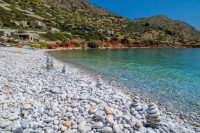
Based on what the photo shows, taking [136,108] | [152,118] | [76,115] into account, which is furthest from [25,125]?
[136,108]

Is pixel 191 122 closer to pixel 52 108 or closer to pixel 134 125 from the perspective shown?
pixel 134 125

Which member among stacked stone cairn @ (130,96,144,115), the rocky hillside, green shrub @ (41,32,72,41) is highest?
the rocky hillside

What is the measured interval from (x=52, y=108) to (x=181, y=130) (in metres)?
4.60

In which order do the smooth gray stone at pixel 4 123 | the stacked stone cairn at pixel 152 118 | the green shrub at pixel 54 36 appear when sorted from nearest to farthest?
the smooth gray stone at pixel 4 123 < the stacked stone cairn at pixel 152 118 < the green shrub at pixel 54 36

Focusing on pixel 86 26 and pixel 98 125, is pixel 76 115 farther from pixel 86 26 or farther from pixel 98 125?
pixel 86 26

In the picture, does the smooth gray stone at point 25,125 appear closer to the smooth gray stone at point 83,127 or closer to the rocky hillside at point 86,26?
the smooth gray stone at point 83,127

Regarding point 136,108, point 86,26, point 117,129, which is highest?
point 86,26

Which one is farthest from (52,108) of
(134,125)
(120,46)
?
(120,46)

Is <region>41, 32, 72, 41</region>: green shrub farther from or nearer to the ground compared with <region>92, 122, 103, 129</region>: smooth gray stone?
farther from the ground

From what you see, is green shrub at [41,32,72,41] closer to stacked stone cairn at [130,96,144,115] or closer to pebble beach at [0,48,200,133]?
pebble beach at [0,48,200,133]

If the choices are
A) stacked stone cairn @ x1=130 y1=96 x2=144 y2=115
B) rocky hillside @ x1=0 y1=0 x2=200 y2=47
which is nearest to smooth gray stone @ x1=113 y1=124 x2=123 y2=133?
stacked stone cairn @ x1=130 y1=96 x2=144 y2=115

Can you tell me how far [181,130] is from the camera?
8.96 metres

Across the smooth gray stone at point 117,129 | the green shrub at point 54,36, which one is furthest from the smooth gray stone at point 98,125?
the green shrub at point 54,36

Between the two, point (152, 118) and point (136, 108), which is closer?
point (152, 118)
